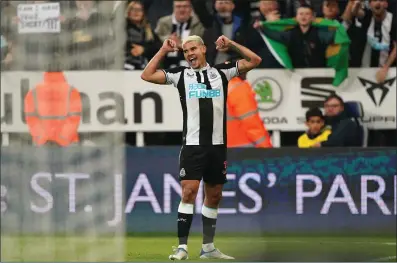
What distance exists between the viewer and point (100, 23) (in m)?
11.4

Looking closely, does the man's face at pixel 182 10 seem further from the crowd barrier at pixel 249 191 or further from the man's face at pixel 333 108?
the man's face at pixel 333 108

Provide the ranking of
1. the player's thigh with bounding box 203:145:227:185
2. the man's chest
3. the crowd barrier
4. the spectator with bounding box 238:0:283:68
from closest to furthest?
the man's chest → the player's thigh with bounding box 203:145:227:185 → the crowd barrier → the spectator with bounding box 238:0:283:68

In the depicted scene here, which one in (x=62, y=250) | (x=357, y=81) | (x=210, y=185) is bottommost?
(x=62, y=250)

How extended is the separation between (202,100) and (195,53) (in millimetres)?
392

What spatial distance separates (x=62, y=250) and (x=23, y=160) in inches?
81.8

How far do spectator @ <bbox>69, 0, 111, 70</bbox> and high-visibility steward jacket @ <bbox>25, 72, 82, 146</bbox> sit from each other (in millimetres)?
372

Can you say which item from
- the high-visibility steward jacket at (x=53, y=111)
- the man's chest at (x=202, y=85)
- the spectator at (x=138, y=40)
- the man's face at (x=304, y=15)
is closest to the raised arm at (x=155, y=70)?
the man's chest at (x=202, y=85)

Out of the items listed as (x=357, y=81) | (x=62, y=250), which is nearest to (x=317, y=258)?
(x=62, y=250)

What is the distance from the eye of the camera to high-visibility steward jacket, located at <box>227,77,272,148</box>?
13234 millimetres

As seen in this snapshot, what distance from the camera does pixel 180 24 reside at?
44.3ft

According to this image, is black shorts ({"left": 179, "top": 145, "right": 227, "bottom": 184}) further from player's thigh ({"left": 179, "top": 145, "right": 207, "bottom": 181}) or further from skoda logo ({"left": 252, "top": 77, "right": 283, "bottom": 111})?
skoda logo ({"left": 252, "top": 77, "right": 283, "bottom": 111})

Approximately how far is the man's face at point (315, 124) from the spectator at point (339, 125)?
7cm

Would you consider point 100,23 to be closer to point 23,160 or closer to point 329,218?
point 23,160

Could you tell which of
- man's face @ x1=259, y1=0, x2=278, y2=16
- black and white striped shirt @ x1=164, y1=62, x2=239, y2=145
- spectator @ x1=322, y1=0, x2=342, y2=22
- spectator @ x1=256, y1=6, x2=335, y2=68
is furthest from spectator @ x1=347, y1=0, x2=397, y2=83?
black and white striped shirt @ x1=164, y1=62, x2=239, y2=145
